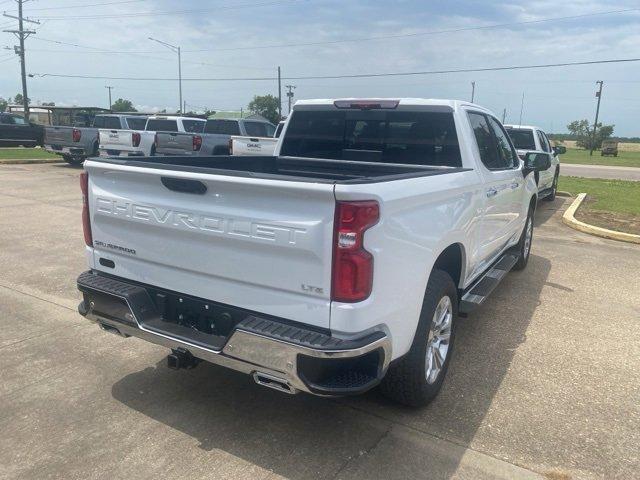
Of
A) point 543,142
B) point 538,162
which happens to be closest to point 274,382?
point 538,162

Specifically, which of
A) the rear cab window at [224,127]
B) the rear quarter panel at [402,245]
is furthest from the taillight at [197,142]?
the rear quarter panel at [402,245]

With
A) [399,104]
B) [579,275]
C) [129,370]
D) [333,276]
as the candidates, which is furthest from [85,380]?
[579,275]

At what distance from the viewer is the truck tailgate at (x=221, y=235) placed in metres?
2.64

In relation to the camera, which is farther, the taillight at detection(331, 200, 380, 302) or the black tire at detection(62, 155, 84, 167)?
the black tire at detection(62, 155, 84, 167)

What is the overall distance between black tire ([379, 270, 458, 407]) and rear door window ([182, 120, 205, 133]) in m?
16.9

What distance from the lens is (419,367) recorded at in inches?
128

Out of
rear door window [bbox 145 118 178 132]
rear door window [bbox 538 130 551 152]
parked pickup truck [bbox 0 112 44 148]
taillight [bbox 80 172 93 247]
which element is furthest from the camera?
parked pickup truck [bbox 0 112 44 148]

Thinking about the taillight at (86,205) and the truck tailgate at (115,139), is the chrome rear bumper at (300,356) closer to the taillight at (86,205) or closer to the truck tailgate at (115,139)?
the taillight at (86,205)

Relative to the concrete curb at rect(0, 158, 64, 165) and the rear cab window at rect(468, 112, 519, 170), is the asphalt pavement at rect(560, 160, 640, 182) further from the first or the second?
the concrete curb at rect(0, 158, 64, 165)

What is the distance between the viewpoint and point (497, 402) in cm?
367

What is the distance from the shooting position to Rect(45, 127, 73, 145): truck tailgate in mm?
18031

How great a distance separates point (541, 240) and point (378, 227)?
23.9 feet

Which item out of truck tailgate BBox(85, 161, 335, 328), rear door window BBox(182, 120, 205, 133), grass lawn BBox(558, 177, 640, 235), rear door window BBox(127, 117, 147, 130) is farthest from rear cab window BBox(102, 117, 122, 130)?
truck tailgate BBox(85, 161, 335, 328)

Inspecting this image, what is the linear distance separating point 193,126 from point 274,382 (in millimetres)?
17627
